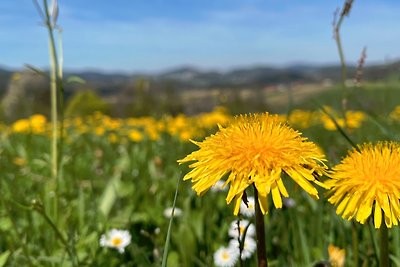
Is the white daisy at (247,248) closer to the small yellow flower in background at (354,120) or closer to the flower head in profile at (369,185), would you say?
the flower head in profile at (369,185)

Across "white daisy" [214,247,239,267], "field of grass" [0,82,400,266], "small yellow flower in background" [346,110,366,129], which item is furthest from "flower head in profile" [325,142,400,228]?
"small yellow flower in background" [346,110,366,129]

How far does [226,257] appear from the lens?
1.67 meters

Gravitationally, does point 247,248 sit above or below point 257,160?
below

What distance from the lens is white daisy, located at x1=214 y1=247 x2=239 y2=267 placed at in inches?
64.0

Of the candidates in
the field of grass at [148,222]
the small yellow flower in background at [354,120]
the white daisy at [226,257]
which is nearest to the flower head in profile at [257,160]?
the field of grass at [148,222]

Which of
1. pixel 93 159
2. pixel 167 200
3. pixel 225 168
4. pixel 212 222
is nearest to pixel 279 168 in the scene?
pixel 225 168

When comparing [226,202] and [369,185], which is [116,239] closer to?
[226,202]

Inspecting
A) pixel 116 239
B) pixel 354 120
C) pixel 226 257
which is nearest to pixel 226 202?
pixel 226 257

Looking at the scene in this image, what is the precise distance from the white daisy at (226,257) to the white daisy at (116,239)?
0.33 meters

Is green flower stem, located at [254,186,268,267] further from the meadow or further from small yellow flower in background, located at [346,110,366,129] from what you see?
small yellow flower in background, located at [346,110,366,129]

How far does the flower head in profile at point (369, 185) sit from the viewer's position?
826 millimetres

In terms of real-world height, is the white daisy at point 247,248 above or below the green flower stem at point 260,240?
below

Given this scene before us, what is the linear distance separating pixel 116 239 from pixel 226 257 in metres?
0.42

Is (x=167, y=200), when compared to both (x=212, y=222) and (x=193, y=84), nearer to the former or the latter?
(x=212, y=222)
